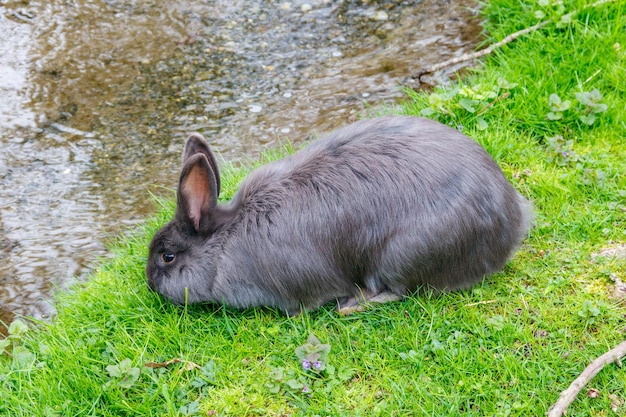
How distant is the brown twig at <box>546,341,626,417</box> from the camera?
9.15 feet

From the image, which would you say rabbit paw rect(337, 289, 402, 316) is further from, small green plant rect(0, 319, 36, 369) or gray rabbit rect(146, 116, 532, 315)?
small green plant rect(0, 319, 36, 369)

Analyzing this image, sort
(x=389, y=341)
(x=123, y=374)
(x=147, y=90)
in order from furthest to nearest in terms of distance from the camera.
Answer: (x=147, y=90) → (x=389, y=341) → (x=123, y=374)

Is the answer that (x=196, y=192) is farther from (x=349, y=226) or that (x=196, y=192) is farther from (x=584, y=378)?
(x=584, y=378)

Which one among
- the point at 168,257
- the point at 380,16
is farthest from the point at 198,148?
the point at 380,16

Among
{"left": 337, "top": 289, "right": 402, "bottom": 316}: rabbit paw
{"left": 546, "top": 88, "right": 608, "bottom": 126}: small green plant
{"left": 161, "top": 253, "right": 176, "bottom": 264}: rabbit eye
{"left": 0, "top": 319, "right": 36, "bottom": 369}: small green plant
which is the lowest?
{"left": 337, "top": 289, "right": 402, "bottom": 316}: rabbit paw

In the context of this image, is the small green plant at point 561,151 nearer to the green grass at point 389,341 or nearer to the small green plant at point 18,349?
the green grass at point 389,341

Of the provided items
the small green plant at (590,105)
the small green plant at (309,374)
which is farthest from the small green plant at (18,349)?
Result: the small green plant at (590,105)

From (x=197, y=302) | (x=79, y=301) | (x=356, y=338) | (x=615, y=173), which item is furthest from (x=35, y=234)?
(x=615, y=173)

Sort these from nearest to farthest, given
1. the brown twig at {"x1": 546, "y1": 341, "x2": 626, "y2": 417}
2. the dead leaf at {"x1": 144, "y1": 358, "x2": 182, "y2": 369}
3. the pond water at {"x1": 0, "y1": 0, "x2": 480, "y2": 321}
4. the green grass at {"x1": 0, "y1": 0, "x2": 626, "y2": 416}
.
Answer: the brown twig at {"x1": 546, "y1": 341, "x2": 626, "y2": 417}, the green grass at {"x1": 0, "y1": 0, "x2": 626, "y2": 416}, the dead leaf at {"x1": 144, "y1": 358, "x2": 182, "y2": 369}, the pond water at {"x1": 0, "y1": 0, "x2": 480, "y2": 321}

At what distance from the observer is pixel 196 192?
3.38 meters

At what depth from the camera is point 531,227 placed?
3.75m

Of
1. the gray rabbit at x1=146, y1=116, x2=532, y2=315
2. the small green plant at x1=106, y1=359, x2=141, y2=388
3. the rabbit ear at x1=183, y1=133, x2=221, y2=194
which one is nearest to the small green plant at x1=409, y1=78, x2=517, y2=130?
the gray rabbit at x1=146, y1=116, x2=532, y2=315

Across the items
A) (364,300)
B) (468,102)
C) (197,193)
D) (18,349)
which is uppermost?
(197,193)

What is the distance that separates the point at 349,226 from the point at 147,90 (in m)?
2.93
